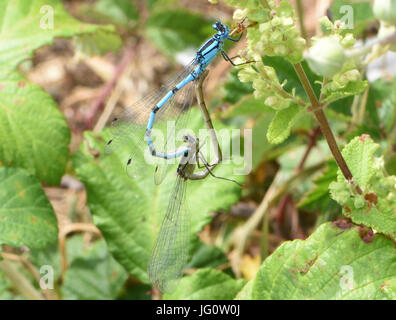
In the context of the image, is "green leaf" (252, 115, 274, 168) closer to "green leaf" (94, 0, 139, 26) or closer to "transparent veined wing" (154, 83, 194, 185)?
"transparent veined wing" (154, 83, 194, 185)

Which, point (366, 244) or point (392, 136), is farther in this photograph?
point (392, 136)

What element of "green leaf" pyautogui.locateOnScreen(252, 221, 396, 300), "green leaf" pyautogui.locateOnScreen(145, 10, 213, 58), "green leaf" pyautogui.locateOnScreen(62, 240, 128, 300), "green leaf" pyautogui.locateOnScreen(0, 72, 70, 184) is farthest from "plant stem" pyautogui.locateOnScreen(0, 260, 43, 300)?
"green leaf" pyautogui.locateOnScreen(145, 10, 213, 58)

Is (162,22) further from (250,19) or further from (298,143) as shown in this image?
(250,19)

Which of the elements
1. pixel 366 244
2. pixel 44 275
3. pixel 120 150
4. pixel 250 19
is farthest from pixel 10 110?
pixel 366 244

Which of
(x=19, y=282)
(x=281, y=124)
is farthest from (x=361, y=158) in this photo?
(x=19, y=282)

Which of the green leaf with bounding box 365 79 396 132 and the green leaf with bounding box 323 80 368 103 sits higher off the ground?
the green leaf with bounding box 365 79 396 132

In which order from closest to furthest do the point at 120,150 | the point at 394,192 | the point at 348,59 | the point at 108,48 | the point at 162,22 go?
the point at 348,59, the point at 394,192, the point at 120,150, the point at 108,48, the point at 162,22

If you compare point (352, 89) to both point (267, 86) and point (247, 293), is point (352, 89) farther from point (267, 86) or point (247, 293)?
point (247, 293)
